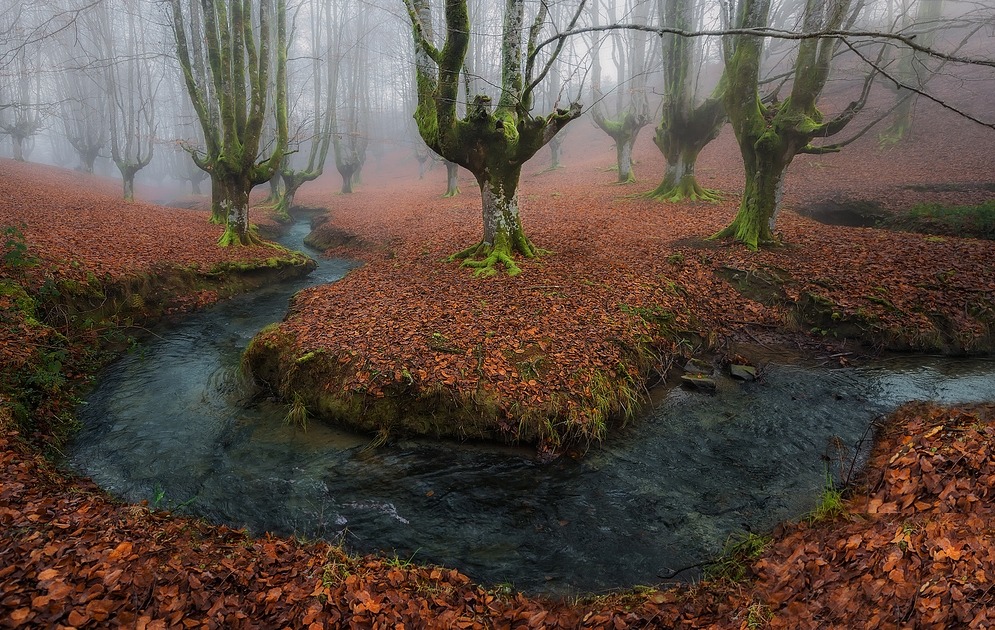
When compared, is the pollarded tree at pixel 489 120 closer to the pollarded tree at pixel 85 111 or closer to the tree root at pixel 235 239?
the tree root at pixel 235 239

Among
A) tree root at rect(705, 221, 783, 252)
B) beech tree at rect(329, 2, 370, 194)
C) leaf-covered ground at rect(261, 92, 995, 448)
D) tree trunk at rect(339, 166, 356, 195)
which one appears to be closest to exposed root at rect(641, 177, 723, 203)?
leaf-covered ground at rect(261, 92, 995, 448)

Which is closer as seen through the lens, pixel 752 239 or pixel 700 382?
pixel 700 382

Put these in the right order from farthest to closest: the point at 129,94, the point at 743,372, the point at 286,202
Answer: the point at 129,94, the point at 286,202, the point at 743,372

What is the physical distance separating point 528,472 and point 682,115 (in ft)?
47.6

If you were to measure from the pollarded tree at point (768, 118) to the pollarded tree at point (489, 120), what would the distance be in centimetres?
447

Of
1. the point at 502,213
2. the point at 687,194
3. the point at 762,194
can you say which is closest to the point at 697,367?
the point at 502,213

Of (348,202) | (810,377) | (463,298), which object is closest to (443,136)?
(463,298)

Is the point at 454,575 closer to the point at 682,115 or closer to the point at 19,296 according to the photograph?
the point at 19,296

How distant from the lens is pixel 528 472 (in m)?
5.12

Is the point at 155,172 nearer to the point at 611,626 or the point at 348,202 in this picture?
the point at 348,202

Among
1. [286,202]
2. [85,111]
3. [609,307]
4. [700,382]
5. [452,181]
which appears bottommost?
[700,382]

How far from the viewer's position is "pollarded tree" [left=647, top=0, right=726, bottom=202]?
14.8 m

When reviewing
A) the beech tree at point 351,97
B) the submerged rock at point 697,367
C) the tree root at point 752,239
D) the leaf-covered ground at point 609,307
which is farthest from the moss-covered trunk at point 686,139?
the beech tree at point 351,97

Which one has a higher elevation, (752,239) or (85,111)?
(85,111)
